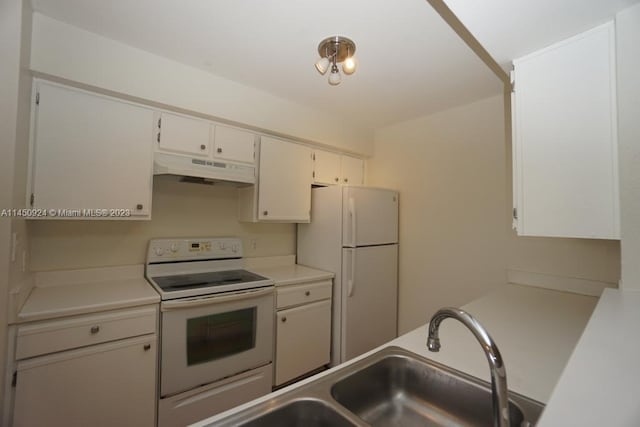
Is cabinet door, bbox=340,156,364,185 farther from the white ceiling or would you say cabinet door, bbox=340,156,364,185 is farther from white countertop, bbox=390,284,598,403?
white countertop, bbox=390,284,598,403

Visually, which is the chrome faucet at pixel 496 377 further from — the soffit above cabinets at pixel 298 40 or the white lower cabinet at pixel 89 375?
the white lower cabinet at pixel 89 375

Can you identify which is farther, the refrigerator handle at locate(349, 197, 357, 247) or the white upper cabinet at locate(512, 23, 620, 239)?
the refrigerator handle at locate(349, 197, 357, 247)

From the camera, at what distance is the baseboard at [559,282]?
6.02 ft

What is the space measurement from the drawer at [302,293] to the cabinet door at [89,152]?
1136 mm

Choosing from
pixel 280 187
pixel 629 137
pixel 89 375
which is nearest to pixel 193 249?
pixel 280 187

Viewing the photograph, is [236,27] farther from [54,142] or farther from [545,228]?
[545,228]

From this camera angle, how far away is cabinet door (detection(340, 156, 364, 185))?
300 centimetres

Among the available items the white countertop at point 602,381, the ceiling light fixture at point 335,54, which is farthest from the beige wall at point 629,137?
the ceiling light fixture at point 335,54

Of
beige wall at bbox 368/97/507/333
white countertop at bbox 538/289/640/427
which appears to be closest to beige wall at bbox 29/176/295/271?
beige wall at bbox 368/97/507/333

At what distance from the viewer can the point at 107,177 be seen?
1.72 meters

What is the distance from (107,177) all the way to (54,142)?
0.98ft

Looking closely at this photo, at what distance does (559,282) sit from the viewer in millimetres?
1975

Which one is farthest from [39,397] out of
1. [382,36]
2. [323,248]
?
[382,36]

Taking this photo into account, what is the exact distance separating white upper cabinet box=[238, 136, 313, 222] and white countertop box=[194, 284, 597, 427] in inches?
60.4
